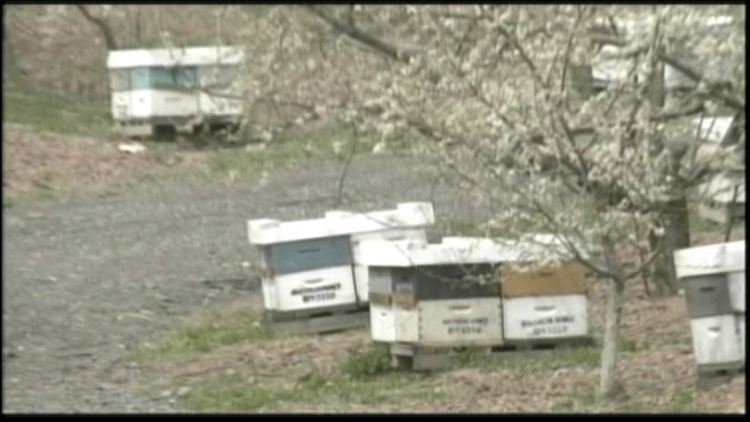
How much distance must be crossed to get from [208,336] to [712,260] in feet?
14.9

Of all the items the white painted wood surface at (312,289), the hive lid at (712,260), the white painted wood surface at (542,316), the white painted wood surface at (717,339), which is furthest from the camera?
the white painted wood surface at (312,289)

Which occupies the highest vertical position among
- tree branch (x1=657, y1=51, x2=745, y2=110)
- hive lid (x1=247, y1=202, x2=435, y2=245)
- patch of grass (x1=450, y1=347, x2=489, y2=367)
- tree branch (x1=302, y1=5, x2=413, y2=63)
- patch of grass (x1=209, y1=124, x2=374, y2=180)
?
tree branch (x1=302, y1=5, x2=413, y2=63)

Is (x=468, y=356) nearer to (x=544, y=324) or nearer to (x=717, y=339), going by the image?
(x=544, y=324)

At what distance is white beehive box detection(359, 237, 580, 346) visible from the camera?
10586 millimetres

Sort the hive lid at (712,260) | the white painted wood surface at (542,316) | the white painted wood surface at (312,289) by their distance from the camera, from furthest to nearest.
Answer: the white painted wood surface at (312,289), the white painted wood surface at (542,316), the hive lid at (712,260)

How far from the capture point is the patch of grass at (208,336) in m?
12.1

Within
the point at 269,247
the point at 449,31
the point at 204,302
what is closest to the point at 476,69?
the point at 449,31

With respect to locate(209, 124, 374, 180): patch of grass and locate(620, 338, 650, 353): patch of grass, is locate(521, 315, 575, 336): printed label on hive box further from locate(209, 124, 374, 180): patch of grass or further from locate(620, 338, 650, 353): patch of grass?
locate(209, 124, 374, 180): patch of grass

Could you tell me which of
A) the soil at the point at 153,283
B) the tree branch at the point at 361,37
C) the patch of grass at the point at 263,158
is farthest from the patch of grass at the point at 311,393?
the patch of grass at the point at 263,158

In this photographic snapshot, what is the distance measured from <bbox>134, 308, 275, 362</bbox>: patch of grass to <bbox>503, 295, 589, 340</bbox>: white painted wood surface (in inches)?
88.1

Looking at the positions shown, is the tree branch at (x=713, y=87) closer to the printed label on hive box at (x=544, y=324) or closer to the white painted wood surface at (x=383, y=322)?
the printed label on hive box at (x=544, y=324)

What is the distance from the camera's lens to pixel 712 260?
9.05 metres

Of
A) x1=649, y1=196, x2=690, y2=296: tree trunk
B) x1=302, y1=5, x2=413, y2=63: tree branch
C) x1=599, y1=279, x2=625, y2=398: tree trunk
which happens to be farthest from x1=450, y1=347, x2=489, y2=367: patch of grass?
x1=302, y1=5, x2=413, y2=63: tree branch

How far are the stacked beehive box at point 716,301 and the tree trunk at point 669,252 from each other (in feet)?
8.08
